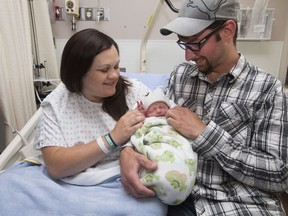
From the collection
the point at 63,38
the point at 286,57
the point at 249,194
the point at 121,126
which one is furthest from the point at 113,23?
the point at 249,194

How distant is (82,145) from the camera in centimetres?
117

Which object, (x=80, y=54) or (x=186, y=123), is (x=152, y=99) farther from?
(x=80, y=54)

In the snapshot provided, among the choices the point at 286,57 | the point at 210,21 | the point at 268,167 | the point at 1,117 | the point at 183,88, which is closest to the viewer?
the point at 268,167

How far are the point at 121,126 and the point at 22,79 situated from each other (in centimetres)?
143

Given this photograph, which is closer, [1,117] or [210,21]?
[210,21]

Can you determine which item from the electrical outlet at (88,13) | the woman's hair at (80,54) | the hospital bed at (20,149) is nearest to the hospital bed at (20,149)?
the hospital bed at (20,149)

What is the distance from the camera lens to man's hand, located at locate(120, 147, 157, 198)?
1.03m

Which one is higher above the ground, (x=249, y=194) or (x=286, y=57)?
(x=286, y=57)

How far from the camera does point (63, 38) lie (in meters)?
3.03

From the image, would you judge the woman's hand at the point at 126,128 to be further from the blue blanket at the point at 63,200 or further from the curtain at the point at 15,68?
the curtain at the point at 15,68

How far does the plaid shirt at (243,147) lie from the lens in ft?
3.55

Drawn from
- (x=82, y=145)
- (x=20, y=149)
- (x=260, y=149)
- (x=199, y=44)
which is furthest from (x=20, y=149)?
(x=260, y=149)

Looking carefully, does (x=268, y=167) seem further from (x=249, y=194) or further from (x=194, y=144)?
(x=194, y=144)

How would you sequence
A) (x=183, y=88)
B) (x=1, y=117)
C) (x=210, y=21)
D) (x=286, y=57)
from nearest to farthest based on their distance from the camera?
1. (x=210, y=21)
2. (x=183, y=88)
3. (x=1, y=117)
4. (x=286, y=57)
